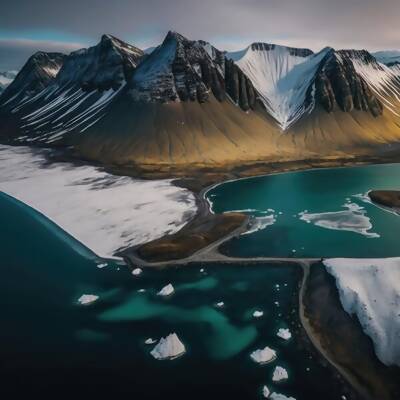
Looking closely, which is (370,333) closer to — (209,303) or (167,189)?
(209,303)

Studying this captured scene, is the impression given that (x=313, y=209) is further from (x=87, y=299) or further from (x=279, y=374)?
(x=279, y=374)

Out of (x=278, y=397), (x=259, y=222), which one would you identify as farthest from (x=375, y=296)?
(x=259, y=222)

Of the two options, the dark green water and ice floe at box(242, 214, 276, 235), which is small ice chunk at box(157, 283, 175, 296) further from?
ice floe at box(242, 214, 276, 235)

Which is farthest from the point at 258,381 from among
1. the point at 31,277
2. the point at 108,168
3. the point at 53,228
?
the point at 108,168

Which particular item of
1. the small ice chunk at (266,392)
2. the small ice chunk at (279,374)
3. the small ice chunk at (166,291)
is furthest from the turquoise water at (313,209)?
the small ice chunk at (266,392)

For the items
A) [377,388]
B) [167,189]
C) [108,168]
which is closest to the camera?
[377,388]

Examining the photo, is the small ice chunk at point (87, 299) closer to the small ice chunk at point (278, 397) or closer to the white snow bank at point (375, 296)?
the small ice chunk at point (278, 397)
